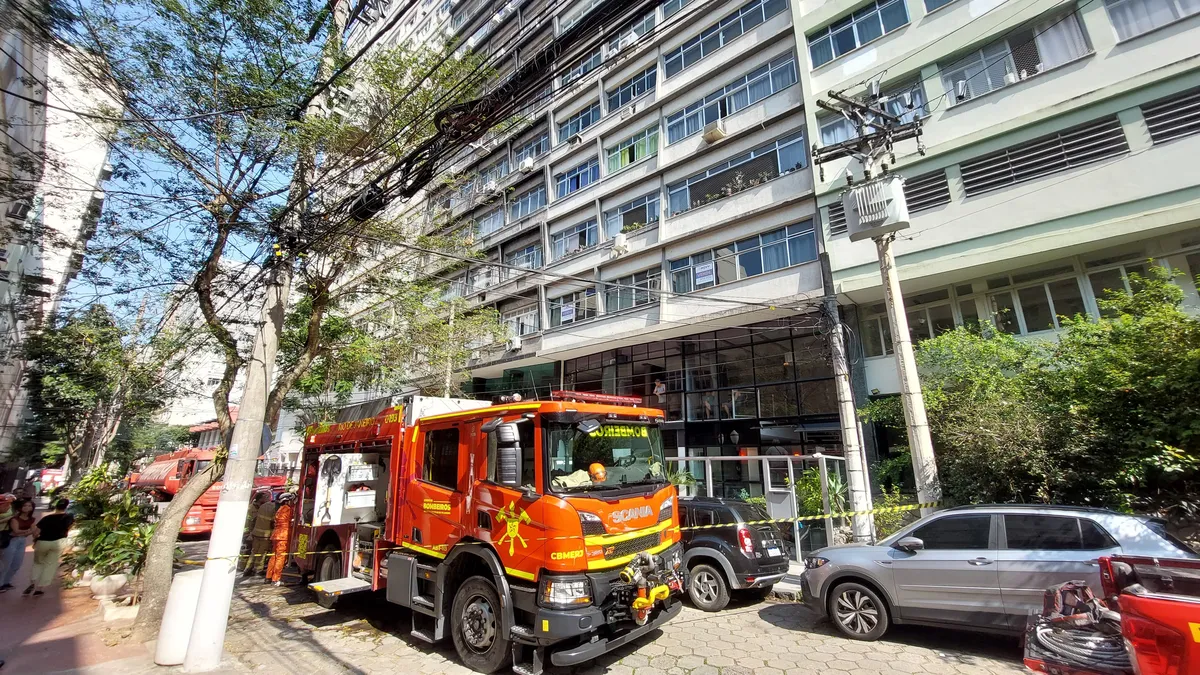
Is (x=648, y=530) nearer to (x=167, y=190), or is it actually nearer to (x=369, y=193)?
(x=369, y=193)

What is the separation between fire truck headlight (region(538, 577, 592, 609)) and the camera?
461cm

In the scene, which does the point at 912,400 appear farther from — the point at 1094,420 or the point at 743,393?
the point at 743,393

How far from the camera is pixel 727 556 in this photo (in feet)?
24.3

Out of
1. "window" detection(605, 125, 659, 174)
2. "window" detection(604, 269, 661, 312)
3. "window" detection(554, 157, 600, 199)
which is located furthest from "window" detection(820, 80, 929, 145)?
"window" detection(554, 157, 600, 199)

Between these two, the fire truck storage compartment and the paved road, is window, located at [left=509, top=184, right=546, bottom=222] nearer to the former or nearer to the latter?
the fire truck storage compartment

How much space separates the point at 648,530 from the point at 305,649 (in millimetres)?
4540

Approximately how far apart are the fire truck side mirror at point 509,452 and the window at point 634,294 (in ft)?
43.8

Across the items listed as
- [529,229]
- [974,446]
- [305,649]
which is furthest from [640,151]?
[305,649]

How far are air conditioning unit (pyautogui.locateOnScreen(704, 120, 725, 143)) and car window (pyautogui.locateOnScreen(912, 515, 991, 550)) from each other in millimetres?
14486

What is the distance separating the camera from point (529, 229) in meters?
24.0

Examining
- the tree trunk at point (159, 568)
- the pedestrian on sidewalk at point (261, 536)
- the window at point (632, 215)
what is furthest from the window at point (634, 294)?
the tree trunk at point (159, 568)

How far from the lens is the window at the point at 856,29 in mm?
14219

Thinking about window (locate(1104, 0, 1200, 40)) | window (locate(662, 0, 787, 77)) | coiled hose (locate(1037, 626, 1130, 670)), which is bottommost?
coiled hose (locate(1037, 626, 1130, 670))

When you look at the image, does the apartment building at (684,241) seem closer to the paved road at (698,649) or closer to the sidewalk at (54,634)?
the paved road at (698,649)
